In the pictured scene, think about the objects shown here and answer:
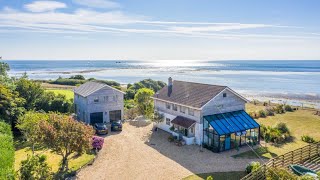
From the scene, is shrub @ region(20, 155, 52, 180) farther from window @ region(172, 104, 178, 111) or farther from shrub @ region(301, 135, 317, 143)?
shrub @ region(301, 135, 317, 143)

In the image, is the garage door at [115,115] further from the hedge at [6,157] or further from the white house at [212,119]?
the hedge at [6,157]

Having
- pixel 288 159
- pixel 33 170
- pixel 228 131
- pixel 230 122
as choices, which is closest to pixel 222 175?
pixel 288 159

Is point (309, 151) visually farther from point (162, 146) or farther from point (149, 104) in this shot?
point (149, 104)

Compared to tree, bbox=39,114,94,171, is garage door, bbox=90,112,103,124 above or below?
below

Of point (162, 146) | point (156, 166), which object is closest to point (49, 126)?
point (156, 166)

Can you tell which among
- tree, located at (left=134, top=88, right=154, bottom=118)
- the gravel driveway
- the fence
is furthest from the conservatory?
tree, located at (left=134, top=88, right=154, bottom=118)

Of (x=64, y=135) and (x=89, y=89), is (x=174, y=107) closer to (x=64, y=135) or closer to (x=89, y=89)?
(x=89, y=89)

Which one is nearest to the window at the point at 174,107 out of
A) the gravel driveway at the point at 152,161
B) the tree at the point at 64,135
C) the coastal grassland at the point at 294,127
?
the gravel driveway at the point at 152,161
